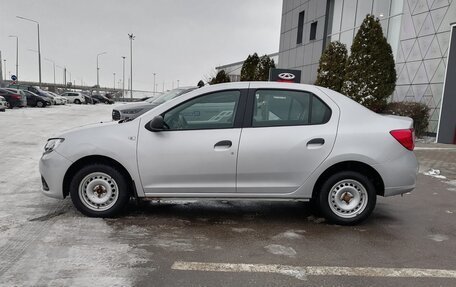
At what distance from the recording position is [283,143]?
15.9 feet

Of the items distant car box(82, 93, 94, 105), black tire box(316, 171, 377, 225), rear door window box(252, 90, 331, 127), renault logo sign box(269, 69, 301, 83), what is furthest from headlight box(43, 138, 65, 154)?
distant car box(82, 93, 94, 105)

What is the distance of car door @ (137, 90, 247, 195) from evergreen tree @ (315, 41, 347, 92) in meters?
17.1

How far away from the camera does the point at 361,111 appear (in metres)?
5.07

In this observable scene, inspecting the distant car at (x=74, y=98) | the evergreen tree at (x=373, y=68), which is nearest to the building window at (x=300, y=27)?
the evergreen tree at (x=373, y=68)

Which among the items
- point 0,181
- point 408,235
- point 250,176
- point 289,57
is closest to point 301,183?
point 250,176

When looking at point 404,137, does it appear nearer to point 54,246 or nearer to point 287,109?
point 287,109

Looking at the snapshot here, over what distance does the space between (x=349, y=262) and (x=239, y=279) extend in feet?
3.94

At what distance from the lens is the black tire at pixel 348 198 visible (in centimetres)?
501

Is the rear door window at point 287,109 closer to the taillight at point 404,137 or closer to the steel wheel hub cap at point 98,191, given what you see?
the taillight at point 404,137

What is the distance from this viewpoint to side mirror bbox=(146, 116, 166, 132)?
15.9ft

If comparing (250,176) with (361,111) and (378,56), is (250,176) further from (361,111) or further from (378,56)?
(378,56)

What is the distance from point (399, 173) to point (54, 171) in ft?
14.0

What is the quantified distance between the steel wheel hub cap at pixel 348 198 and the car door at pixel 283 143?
17.8 inches

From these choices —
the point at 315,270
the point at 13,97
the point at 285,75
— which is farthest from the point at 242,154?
the point at 13,97
